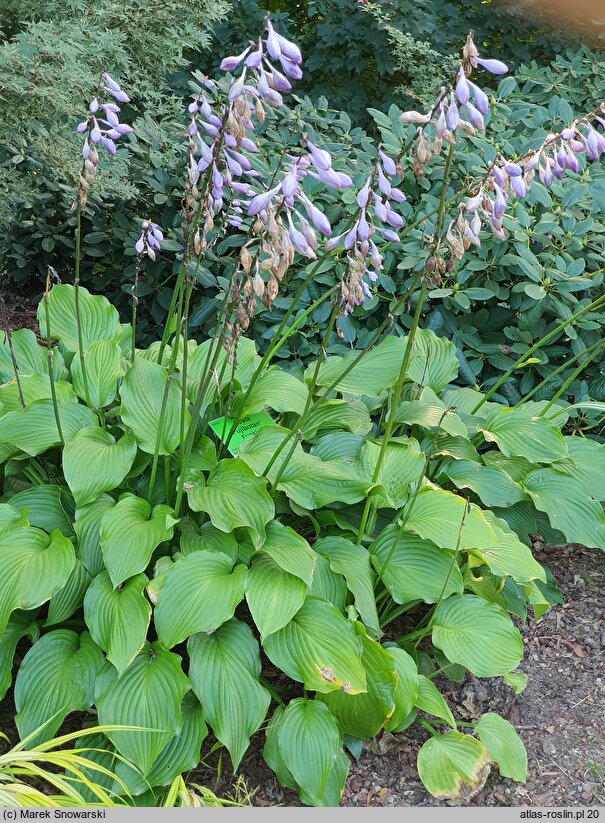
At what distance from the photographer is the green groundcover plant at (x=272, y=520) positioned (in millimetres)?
2250

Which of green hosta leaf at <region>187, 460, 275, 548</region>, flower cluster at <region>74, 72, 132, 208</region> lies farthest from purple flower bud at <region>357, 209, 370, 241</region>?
green hosta leaf at <region>187, 460, 275, 548</region>

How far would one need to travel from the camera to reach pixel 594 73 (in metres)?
5.80

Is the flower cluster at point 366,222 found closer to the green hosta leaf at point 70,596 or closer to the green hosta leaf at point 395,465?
the green hosta leaf at point 395,465

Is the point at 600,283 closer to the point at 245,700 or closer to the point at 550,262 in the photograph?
the point at 550,262

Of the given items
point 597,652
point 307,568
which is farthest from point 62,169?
point 597,652

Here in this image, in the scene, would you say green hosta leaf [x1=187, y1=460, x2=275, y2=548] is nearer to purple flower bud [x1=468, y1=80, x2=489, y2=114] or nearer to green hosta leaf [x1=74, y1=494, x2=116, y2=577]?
green hosta leaf [x1=74, y1=494, x2=116, y2=577]

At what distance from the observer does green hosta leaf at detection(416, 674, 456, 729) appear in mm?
2646

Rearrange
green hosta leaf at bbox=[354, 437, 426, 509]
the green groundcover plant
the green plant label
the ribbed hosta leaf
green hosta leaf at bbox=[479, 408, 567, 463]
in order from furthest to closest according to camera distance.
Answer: green hosta leaf at bbox=[479, 408, 567, 463], the green plant label, green hosta leaf at bbox=[354, 437, 426, 509], the ribbed hosta leaf, the green groundcover plant

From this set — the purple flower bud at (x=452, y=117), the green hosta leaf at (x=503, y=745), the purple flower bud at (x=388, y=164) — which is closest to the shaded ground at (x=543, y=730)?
the green hosta leaf at (x=503, y=745)

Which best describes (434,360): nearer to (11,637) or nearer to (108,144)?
(108,144)

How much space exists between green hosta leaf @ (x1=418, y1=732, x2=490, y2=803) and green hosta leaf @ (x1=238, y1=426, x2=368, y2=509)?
859 mm

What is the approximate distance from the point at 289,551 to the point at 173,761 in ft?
2.42

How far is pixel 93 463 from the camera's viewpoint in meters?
2.78

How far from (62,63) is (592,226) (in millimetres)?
2745
